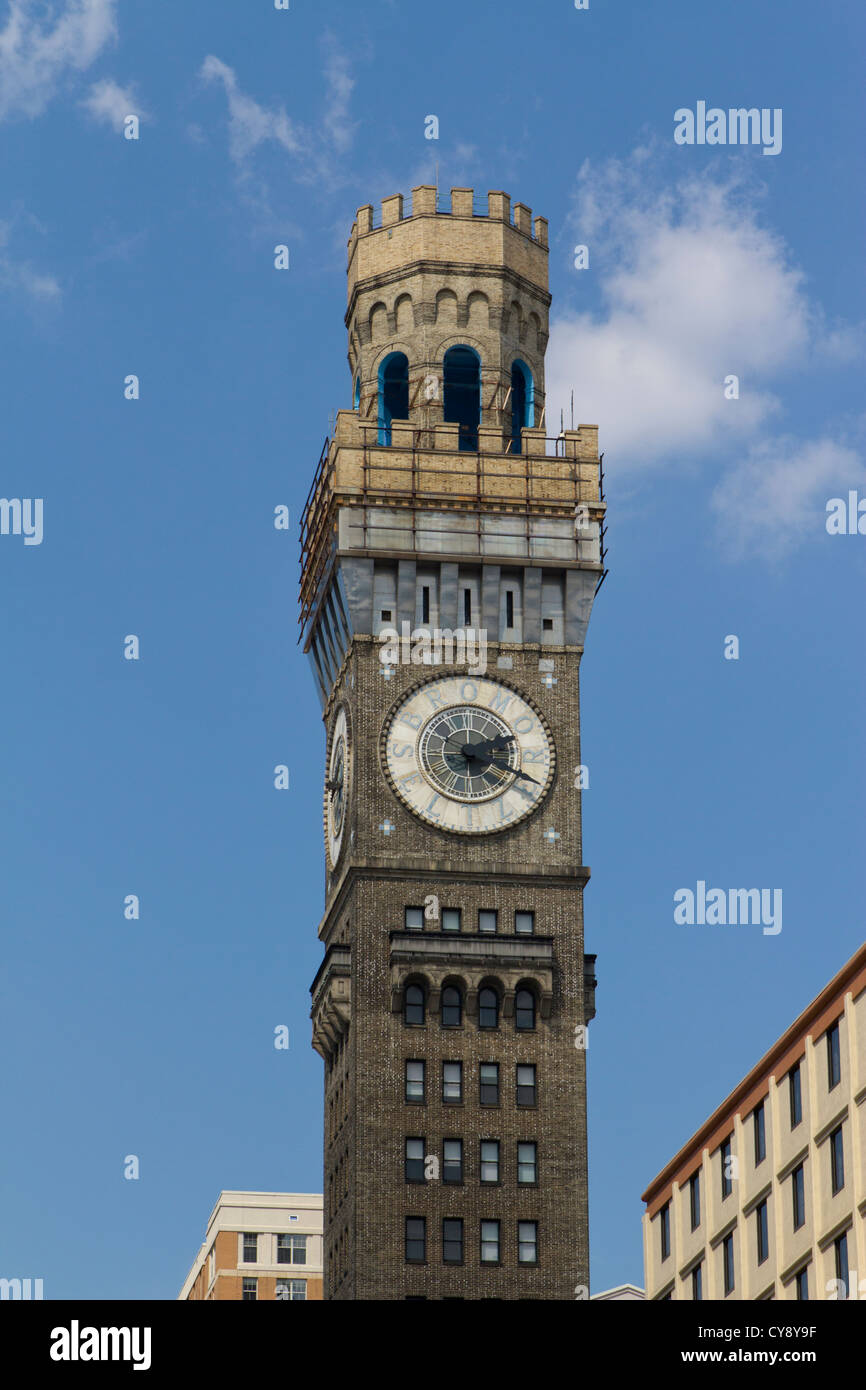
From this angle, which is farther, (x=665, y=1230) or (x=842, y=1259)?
(x=665, y=1230)

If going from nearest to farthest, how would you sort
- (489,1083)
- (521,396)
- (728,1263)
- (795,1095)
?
1. (795,1095)
2. (728,1263)
3. (489,1083)
4. (521,396)

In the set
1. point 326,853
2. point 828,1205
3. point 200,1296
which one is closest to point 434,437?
point 326,853

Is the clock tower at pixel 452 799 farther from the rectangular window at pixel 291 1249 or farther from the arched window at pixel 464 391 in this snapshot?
the rectangular window at pixel 291 1249

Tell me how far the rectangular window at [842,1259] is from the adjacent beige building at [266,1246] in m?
85.7

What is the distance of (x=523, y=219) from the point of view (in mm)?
131000

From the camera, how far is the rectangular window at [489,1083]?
114m

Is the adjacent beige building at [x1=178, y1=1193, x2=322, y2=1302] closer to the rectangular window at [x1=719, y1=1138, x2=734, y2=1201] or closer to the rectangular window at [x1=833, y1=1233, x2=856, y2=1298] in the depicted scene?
the rectangular window at [x1=719, y1=1138, x2=734, y2=1201]

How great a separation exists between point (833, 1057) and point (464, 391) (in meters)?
46.5

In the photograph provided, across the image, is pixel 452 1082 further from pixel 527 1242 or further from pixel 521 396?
pixel 521 396

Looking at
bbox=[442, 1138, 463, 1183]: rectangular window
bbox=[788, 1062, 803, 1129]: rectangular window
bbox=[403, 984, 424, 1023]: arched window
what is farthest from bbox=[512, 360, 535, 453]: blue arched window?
bbox=[788, 1062, 803, 1129]: rectangular window

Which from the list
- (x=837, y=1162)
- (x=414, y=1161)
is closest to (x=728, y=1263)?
(x=837, y=1162)

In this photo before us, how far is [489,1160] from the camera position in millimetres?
112312
